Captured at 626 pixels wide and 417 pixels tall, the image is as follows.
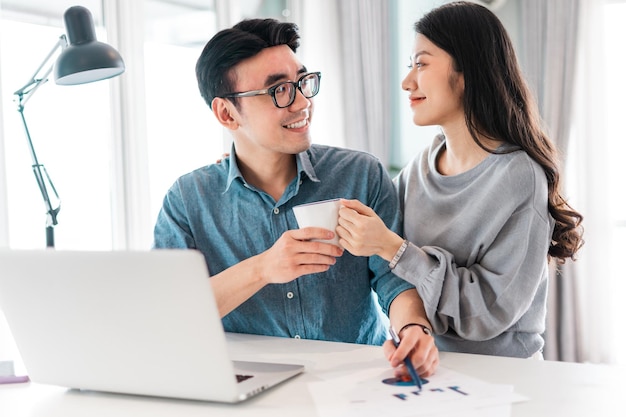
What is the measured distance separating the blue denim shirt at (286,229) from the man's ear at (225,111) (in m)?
0.12

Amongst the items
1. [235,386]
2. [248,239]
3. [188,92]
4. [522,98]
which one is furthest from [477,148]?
[188,92]

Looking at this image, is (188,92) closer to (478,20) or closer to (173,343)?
(478,20)

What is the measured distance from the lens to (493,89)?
1.72 meters

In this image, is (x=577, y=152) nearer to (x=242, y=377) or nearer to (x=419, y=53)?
(x=419, y=53)

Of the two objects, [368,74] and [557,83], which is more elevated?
[368,74]

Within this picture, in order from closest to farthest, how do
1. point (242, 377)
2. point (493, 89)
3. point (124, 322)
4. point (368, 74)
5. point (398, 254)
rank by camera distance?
1. point (124, 322)
2. point (242, 377)
3. point (398, 254)
4. point (493, 89)
5. point (368, 74)

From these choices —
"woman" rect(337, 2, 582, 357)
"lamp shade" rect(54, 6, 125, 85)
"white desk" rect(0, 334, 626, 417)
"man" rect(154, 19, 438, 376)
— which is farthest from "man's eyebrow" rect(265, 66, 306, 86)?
"white desk" rect(0, 334, 626, 417)

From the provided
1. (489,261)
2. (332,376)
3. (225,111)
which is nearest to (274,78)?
(225,111)

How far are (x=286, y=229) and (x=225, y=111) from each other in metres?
0.41

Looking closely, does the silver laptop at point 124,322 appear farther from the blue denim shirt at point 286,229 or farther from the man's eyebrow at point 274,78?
the man's eyebrow at point 274,78

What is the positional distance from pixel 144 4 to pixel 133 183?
918 mm

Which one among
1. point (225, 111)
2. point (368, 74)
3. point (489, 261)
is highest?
point (368, 74)

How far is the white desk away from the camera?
3.65 ft

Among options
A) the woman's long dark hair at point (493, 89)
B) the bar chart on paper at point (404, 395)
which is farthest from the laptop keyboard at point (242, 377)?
the woman's long dark hair at point (493, 89)
